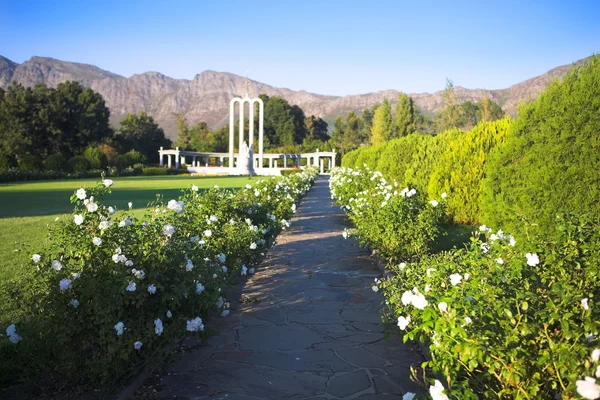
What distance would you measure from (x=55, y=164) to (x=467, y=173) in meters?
31.1

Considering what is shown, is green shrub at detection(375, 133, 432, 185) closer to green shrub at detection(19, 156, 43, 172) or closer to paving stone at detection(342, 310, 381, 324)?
paving stone at detection(342, 310, 381, 324)

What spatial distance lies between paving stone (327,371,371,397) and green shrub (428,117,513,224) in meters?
7.11

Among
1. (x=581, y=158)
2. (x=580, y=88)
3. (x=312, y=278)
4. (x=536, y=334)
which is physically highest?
(x=580, y=88)

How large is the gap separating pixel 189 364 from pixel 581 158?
4461 mm

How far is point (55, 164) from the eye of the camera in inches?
1326

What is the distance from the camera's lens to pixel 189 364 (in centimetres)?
347

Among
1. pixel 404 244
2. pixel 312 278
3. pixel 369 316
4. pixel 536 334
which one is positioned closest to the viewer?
pixel 536 334

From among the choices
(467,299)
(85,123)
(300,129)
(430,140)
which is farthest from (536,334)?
(300,129)

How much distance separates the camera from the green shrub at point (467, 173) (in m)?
9.90

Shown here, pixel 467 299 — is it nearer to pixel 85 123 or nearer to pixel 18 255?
pixel 18 255

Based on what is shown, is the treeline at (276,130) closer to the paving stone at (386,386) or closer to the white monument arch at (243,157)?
the white monument arch at (243,157)

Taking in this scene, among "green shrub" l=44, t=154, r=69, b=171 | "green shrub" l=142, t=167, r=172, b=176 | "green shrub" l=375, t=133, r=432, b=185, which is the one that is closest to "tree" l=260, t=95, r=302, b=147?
"green shrub" l=142, t=167, r=172, b=176

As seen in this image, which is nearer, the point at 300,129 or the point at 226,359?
the point at 226,359

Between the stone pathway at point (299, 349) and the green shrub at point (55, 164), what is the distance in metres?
31.8
